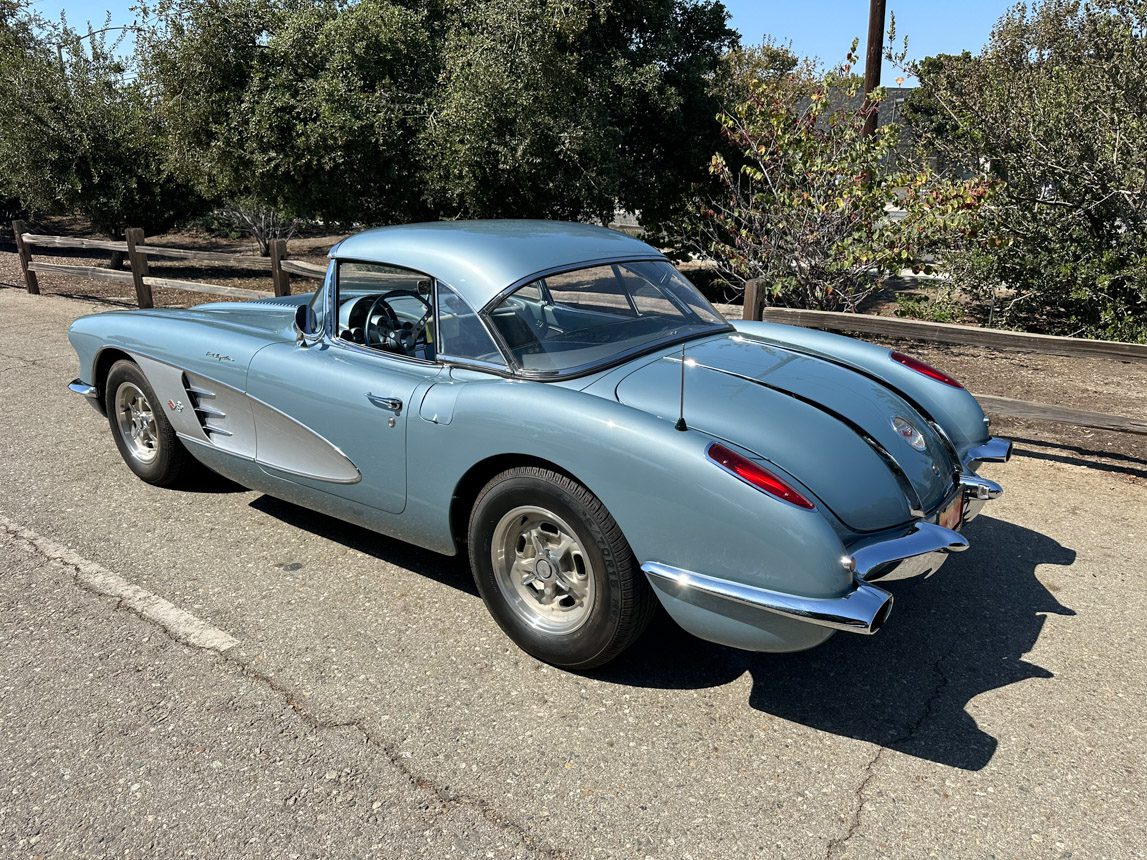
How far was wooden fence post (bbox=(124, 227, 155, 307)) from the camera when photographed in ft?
37.3

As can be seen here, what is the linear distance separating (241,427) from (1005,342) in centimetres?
467

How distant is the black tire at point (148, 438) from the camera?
15.2 feet

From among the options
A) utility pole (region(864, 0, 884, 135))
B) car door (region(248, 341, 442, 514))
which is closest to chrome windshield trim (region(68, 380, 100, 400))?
car door (region(248, 341, 442, 514))

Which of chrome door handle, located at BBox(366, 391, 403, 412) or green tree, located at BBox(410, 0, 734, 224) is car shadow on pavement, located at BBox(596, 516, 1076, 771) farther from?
green tree, located at BBox(410, 0, 734, 224)

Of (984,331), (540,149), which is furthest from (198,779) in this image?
(540,149)

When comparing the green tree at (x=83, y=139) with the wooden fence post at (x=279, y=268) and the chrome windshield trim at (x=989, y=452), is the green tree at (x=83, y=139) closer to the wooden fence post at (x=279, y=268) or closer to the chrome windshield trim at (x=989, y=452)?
the wooden fence post at (x=279, y=268)

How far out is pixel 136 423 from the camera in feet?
16.1

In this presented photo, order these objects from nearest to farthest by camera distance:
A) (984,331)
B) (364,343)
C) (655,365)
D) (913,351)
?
(655,365)
(364,343)
(984,331)
(913,351)

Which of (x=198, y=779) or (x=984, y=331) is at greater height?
(x=984, y=331)

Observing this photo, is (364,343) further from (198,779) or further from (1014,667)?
(1014,667)

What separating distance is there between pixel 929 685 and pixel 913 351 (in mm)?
6252

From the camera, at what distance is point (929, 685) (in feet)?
10.1

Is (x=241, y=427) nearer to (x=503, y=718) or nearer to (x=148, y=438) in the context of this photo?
(x=148, y=438)

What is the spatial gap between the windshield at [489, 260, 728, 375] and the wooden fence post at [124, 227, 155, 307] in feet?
31.7
